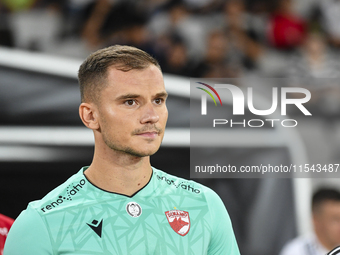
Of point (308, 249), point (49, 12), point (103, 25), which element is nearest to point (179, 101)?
point (308, 249)

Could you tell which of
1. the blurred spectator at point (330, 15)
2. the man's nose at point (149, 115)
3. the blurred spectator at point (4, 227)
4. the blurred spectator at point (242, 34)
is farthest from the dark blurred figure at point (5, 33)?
the blurred spectator at point (330, 15)

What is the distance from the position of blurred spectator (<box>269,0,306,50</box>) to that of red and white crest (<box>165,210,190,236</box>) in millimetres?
2965

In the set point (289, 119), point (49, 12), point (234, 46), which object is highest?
point (49, 12)

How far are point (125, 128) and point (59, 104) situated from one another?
3.90ft

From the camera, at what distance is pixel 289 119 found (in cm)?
289

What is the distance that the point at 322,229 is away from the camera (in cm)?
286

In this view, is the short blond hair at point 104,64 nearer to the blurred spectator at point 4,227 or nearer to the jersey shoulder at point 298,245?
the blurred spectator at point 4,227

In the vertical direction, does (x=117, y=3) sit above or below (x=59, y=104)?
above

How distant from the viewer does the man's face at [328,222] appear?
9.34ft

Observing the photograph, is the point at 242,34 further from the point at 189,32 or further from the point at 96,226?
the point at 96,226

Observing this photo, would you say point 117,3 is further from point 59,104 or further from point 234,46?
point 59,104

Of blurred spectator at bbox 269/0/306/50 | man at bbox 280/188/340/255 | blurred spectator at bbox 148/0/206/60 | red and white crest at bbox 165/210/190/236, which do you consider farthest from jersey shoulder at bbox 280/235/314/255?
blurred spectator at bbox 269/0/306/50

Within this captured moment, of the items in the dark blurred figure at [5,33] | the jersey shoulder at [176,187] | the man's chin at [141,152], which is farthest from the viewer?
the dark blurred figure at [5,33]

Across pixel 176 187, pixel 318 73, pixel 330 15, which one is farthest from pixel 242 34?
pixel 176 187
